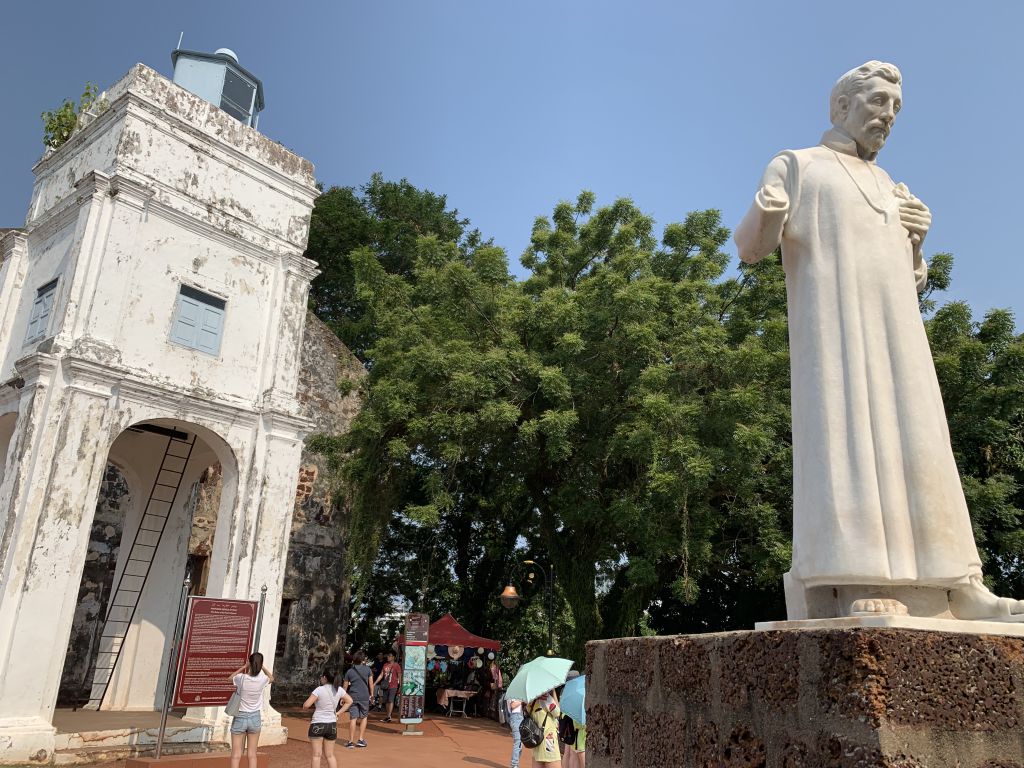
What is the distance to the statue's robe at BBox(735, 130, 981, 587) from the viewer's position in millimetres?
2615

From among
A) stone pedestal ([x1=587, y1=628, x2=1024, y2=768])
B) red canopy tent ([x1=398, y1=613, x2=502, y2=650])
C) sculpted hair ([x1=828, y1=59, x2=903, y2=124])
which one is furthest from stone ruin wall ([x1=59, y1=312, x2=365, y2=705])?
stone pedestal ([x1=587, y1=628, x2=1024, y2=768])

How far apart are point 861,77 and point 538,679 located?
5620mm

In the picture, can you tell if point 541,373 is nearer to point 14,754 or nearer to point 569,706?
point 569,706

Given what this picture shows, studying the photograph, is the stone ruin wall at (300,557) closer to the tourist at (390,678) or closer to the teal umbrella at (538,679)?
the tourist at (390,678)

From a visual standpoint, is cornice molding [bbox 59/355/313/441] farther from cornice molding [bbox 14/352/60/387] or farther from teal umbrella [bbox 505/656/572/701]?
teal umbrella [bbox 505/656/572/701]

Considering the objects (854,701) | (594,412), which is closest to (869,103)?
(854,701)

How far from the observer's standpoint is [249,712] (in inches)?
304

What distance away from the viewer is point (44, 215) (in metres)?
11.1

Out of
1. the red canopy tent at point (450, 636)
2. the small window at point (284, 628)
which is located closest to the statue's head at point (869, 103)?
the small window at point (284, 628)

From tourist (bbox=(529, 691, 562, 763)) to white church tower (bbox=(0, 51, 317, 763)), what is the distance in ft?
13.9

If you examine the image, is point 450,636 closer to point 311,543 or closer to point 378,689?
point 378,689

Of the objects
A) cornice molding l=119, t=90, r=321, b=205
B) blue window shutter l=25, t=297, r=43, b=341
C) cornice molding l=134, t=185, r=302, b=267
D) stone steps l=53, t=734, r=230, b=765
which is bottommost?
stone steps l=53, t=734, r=230, b=765

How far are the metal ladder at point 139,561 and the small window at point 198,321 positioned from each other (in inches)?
75.5

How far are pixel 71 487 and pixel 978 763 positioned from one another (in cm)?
934
